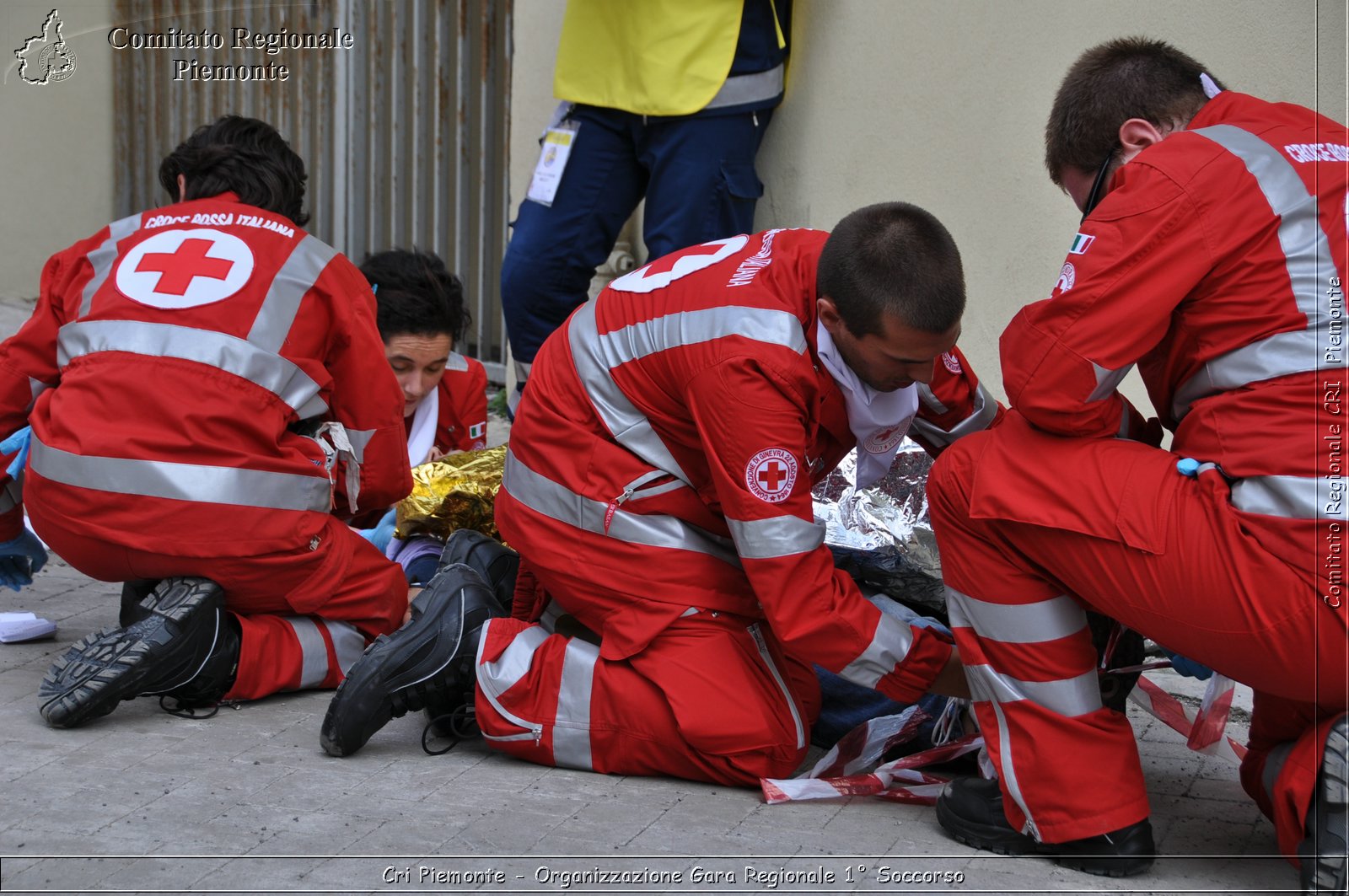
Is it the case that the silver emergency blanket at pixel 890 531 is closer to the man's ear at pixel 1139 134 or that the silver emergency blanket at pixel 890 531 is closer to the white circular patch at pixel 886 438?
the white circular patch at pixel 886 438

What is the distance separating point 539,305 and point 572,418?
169cm

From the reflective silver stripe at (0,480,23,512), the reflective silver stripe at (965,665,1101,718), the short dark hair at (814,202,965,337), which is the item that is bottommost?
the reflective silver stripe at (0,480,23,512)

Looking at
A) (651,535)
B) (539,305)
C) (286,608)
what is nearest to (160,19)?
(539,305)

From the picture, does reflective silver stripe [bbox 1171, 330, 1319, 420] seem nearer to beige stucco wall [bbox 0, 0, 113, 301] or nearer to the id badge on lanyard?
the id badge on lanyard

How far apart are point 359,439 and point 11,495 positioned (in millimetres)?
806

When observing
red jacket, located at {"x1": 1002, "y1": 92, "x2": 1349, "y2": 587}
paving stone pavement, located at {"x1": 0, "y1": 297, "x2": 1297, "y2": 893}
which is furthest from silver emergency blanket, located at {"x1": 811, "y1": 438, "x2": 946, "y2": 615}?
red jacket, located at {"x1": 1002, "y1": 92, "x2": 1349, "y2": 587}

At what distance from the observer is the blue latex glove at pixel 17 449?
3.17m

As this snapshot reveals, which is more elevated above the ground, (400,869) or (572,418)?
(572,418)

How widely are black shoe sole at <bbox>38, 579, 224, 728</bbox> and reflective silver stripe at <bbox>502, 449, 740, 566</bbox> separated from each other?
76 centimetres

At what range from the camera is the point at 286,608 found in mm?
3104

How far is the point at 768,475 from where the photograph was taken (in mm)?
2422

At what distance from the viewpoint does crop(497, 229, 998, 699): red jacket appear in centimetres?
243

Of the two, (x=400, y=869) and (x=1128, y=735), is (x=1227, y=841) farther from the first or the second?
(x=400, y=869)

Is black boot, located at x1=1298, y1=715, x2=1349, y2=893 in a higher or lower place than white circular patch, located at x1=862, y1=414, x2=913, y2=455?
lower
